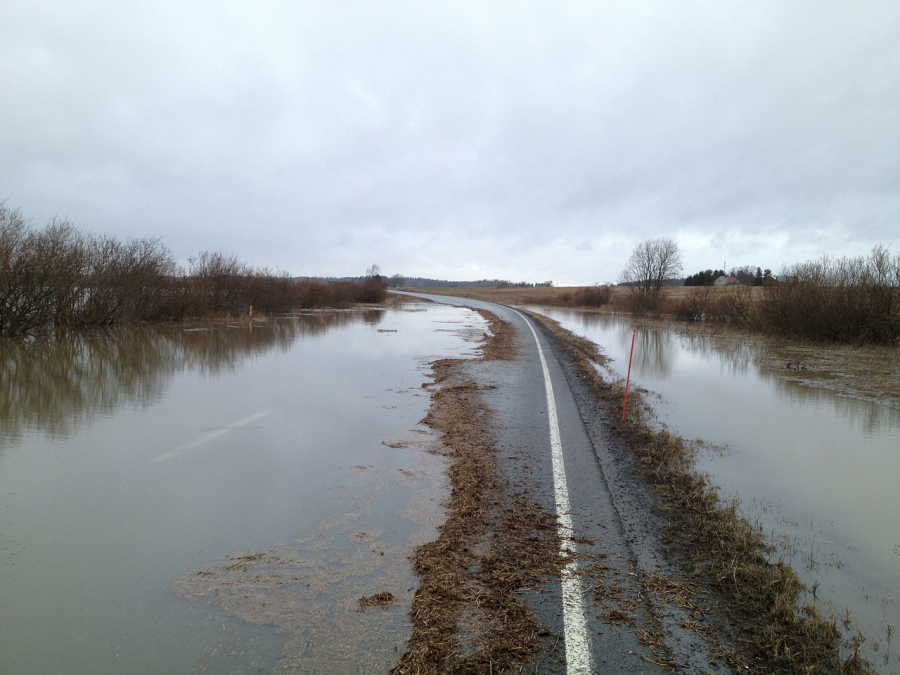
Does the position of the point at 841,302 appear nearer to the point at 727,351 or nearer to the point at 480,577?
the point at 727,351

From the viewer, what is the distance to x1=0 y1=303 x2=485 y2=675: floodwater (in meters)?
3.54

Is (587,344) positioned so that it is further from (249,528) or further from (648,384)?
(249,528)

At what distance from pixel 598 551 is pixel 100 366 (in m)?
15.0

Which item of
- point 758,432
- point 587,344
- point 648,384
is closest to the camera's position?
point 758,432

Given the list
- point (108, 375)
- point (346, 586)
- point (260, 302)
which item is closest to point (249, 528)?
point (346, 586)

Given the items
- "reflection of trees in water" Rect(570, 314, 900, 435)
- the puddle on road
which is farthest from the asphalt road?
"reflection of trees in water" Rect(570, 314, 900, 435)

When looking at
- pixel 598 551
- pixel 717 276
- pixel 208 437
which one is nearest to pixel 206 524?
pixel 208 437

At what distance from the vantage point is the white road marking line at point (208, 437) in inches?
290

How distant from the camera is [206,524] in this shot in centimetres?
530

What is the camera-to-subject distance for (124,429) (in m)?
8.62

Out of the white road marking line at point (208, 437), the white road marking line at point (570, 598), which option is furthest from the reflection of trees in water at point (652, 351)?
the white road marking line at point (208, 437)

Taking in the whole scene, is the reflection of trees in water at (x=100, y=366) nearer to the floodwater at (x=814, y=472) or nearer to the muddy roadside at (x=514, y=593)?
the muddy roadside at (x=514, y=593)

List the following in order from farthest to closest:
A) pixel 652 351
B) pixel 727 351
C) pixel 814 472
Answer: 1. pixel 652 351
2. pixel 727 351
3. pixel 814 472

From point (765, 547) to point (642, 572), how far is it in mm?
1427
